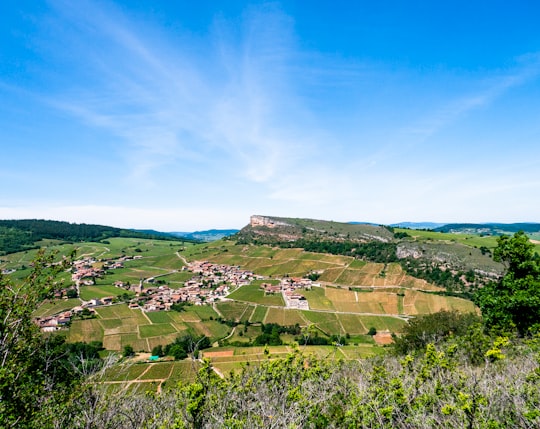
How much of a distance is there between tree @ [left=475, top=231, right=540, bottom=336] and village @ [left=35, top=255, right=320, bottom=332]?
261 feet

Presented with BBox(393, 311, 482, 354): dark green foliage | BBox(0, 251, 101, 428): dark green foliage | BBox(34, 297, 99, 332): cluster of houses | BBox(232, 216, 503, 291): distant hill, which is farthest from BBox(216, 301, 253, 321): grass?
BBox(0, 251, 101, 428): dark green foliage

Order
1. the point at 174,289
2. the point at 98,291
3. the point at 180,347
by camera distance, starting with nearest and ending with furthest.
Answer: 1. the point at 180,347
2. the point at 98,291
3. the point at 174,289

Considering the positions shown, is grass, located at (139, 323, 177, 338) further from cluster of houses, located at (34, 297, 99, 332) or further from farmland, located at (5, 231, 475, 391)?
cluster of houses, located at (34, 297, 99, 332)

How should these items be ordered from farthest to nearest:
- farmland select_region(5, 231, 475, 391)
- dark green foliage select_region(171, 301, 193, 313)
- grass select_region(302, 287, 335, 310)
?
grass select_region(302, 287, 335, 310), dark green foliage select_region(171, 301, 193, 313), farmland select_region(5, 231, 475, 391)

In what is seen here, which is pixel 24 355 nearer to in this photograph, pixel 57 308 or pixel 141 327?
pixel 141 327

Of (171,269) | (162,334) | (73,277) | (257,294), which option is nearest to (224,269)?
(171,269)

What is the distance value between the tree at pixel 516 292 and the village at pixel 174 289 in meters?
79.5

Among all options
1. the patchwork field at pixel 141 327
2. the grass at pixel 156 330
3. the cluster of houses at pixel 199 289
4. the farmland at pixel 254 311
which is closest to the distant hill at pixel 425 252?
the farmland at pixel 254 311

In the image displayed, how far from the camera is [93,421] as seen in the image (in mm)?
8688

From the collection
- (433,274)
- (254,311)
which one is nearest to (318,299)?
(254,311)

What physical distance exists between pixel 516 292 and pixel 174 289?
115 metres

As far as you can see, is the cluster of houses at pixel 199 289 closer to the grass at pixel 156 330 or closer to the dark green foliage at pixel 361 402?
the grass at pixel 156 330

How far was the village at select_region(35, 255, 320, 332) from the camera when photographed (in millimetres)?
89675

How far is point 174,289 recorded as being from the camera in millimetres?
117500
